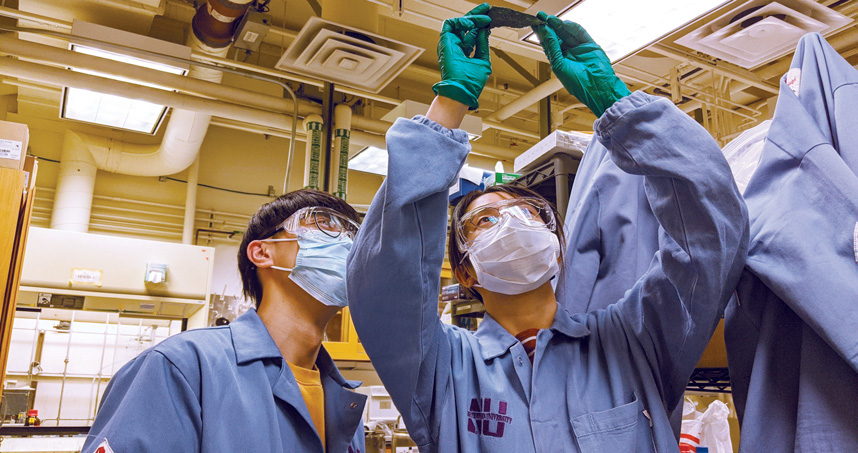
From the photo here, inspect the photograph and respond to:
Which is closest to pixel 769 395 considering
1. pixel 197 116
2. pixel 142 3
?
pixel 142 3

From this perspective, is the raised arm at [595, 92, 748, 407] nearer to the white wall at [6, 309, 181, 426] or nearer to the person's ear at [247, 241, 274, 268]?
the person's ear at [247, 241, 274, 268]

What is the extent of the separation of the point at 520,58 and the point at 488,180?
14.8 ft

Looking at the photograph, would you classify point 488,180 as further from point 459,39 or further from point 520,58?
point 520,58

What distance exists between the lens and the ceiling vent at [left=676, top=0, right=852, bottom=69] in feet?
9.90

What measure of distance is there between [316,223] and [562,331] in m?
0.85

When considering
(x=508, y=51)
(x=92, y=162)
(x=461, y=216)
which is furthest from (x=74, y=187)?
(x=461, y=216)

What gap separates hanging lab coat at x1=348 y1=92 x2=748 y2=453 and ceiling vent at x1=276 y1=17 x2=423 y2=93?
2.75 meters

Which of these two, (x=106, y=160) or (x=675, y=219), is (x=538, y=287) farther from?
(x=106, y=160)

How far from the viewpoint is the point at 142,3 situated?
14.2 ft

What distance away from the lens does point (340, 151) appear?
15.4ft

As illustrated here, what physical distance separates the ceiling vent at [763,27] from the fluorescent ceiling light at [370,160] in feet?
8.37

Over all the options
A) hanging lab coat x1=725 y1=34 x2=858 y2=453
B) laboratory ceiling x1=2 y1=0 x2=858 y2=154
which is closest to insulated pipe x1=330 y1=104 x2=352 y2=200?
laboratory ceiling x1=2 y1=0 x2=858 y2=154

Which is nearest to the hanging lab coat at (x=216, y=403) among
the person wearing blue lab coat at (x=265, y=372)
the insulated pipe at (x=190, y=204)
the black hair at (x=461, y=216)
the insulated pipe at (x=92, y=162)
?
the person wearing blue lab coat at (x=265, y=372)

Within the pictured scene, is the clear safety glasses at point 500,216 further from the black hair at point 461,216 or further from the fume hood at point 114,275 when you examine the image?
the fume hood at point 114,275
